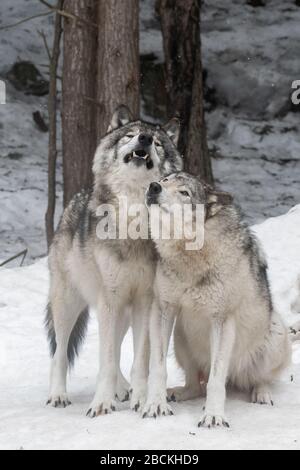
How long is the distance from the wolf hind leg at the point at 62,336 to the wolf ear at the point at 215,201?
1379mm

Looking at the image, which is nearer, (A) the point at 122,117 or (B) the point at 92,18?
(A) the point at 122,117

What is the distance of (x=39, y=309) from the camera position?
8.81 metres

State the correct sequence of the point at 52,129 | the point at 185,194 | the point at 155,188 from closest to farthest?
the point at 155,188 < the point at 185,194 < the point at 52,129

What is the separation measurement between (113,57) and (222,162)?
5.64 meters

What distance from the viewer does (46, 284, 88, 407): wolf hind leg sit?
6.03 m

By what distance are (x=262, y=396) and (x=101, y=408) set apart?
3.53 ft

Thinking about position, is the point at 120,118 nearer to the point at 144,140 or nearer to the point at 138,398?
the point at 144,140

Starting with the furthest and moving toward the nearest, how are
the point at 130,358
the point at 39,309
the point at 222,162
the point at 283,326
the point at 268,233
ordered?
the point at 222,162
the point at 268,233
the point at 39,309
the point at 130,358
the point at 283,326

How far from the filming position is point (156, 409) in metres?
5.14

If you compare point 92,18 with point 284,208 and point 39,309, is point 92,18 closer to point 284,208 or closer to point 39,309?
point 39,309

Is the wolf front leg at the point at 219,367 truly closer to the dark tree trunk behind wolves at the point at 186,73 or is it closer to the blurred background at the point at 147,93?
the blurred background at the point at 147,93

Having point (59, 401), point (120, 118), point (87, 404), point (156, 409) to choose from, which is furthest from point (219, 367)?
point (120, 118)

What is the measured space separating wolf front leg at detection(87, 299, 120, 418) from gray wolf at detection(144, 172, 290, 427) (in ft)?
1.14
